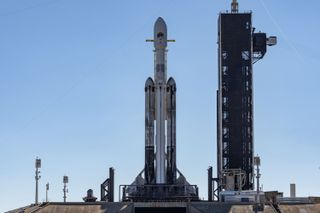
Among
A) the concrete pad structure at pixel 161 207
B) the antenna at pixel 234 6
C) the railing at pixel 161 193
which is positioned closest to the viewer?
the concrete pad structure at pixel 161 207

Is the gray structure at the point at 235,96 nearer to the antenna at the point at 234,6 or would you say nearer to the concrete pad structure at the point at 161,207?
the antenna at the point at 234,6

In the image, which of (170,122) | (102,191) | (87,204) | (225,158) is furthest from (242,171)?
(87,204)

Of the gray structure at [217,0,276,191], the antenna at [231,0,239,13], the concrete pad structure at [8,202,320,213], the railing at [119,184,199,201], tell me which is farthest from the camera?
the antenna at [231,0,239,13]

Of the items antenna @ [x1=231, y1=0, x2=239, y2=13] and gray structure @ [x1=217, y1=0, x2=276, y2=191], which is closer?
gray structure @ [x1=217, y1=0, x2=276, y2=191]

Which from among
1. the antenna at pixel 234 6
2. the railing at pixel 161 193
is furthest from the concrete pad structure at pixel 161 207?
the antenna at pixel 234 6

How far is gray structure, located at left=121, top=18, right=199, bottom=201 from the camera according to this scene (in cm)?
9606

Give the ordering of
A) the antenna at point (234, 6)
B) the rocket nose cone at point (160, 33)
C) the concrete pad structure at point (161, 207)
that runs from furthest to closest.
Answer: the antenna at point (234, 6), the rocket nose cone at point (160, 33), the concrete pad structure at point (161, 207)

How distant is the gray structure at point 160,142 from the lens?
315 feet

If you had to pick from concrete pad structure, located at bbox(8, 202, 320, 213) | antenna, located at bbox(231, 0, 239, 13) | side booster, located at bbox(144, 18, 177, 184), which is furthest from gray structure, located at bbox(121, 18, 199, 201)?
antenna, located at bbox(231, 0, 239, 13)

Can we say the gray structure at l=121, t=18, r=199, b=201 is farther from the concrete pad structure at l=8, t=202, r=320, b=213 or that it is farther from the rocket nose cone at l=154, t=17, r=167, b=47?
the concrete pad structure at l=8, t=202, r=320, b=213

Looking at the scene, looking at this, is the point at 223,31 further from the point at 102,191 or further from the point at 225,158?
the point at 102,191

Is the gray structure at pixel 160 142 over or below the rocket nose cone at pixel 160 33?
below

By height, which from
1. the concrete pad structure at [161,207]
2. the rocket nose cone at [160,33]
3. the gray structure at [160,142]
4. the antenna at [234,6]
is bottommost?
the concrete pad structure at [161,207]

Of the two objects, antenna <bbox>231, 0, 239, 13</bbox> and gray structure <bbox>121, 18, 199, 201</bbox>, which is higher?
antenna <bbox>231, 0, 239, 13</bbox>
